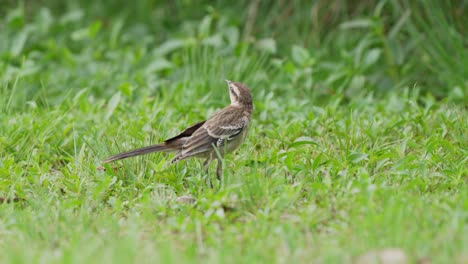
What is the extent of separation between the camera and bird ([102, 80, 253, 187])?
6914 mm

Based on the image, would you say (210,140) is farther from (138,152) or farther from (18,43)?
(18,43)

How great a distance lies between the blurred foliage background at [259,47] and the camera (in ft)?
32.4

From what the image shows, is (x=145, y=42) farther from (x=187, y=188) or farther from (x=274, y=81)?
(x=187, y=188)

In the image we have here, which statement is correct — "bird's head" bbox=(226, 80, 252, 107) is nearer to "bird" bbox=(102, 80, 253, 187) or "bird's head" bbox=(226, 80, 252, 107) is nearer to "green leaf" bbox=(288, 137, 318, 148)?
"bird" bbox=(102, 80, 253, 187)

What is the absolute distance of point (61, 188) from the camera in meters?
6.81

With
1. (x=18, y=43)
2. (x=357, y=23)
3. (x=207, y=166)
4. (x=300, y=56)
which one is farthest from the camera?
(x=18, y=43)

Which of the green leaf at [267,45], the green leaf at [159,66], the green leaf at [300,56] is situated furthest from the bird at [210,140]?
the green leaf at [159,66]

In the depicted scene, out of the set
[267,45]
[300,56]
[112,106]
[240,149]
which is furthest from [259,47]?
[240,149]

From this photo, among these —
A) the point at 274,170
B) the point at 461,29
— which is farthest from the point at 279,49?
the point at 274,170

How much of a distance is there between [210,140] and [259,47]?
3.75 metres

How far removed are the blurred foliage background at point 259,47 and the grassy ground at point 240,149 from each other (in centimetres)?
3

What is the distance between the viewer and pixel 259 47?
10719 millimetres

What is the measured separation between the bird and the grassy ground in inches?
6.6

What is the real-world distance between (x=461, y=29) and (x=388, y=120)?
2.89 meters
